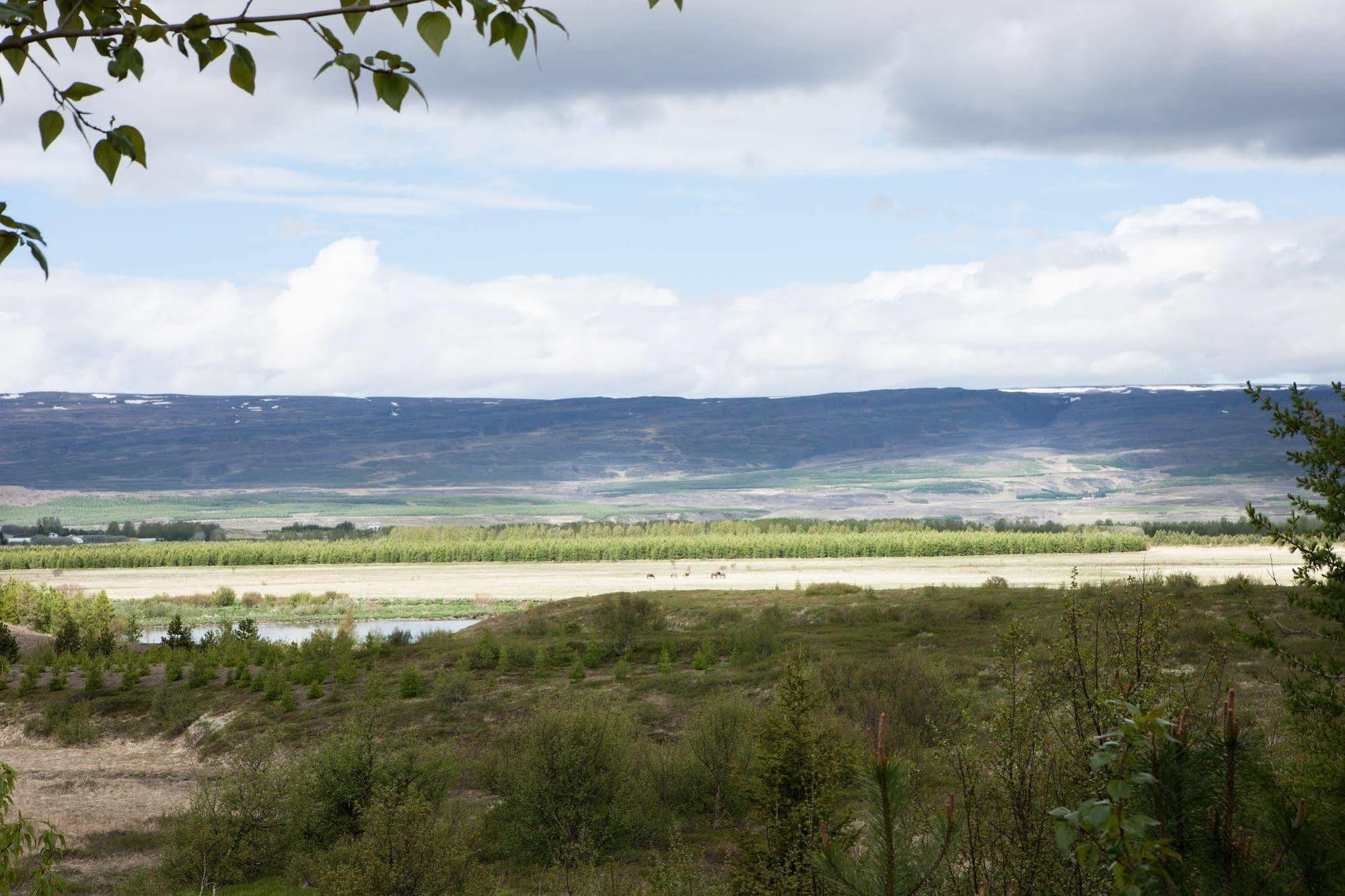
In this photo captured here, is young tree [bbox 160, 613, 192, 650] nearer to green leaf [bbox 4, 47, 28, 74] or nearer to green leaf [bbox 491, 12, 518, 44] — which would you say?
green leaf [bbox 4, 47, 28, 74]

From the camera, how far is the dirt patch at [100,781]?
24094 millimetres

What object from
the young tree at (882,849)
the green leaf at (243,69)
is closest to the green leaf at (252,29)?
the green leaf at (243,69)

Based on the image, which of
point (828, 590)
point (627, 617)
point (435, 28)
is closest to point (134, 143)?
point (435, 28)

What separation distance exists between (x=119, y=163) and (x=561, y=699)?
23095 millimetres

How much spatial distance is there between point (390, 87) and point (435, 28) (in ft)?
0.60

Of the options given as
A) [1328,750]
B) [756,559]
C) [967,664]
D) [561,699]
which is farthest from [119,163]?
[756,559]

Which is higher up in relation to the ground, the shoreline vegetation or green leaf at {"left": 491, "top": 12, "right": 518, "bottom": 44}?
green leaf at {"left": 491, "top": 12, "right": 518, "bottom": 44}

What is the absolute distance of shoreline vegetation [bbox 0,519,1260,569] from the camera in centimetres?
12319

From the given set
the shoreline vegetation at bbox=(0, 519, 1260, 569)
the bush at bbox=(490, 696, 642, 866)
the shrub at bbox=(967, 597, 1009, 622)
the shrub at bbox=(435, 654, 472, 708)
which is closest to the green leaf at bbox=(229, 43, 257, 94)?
the bush at bbox=(490, 696, 642, 866)

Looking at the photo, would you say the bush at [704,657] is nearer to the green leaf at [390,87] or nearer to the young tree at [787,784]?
the young tree at [787,784]

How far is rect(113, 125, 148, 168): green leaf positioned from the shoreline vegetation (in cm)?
12049

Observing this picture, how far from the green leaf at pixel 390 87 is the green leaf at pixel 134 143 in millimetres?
624

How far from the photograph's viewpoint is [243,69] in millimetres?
2623

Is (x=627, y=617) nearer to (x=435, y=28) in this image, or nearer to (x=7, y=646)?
(x=7, y=646)
